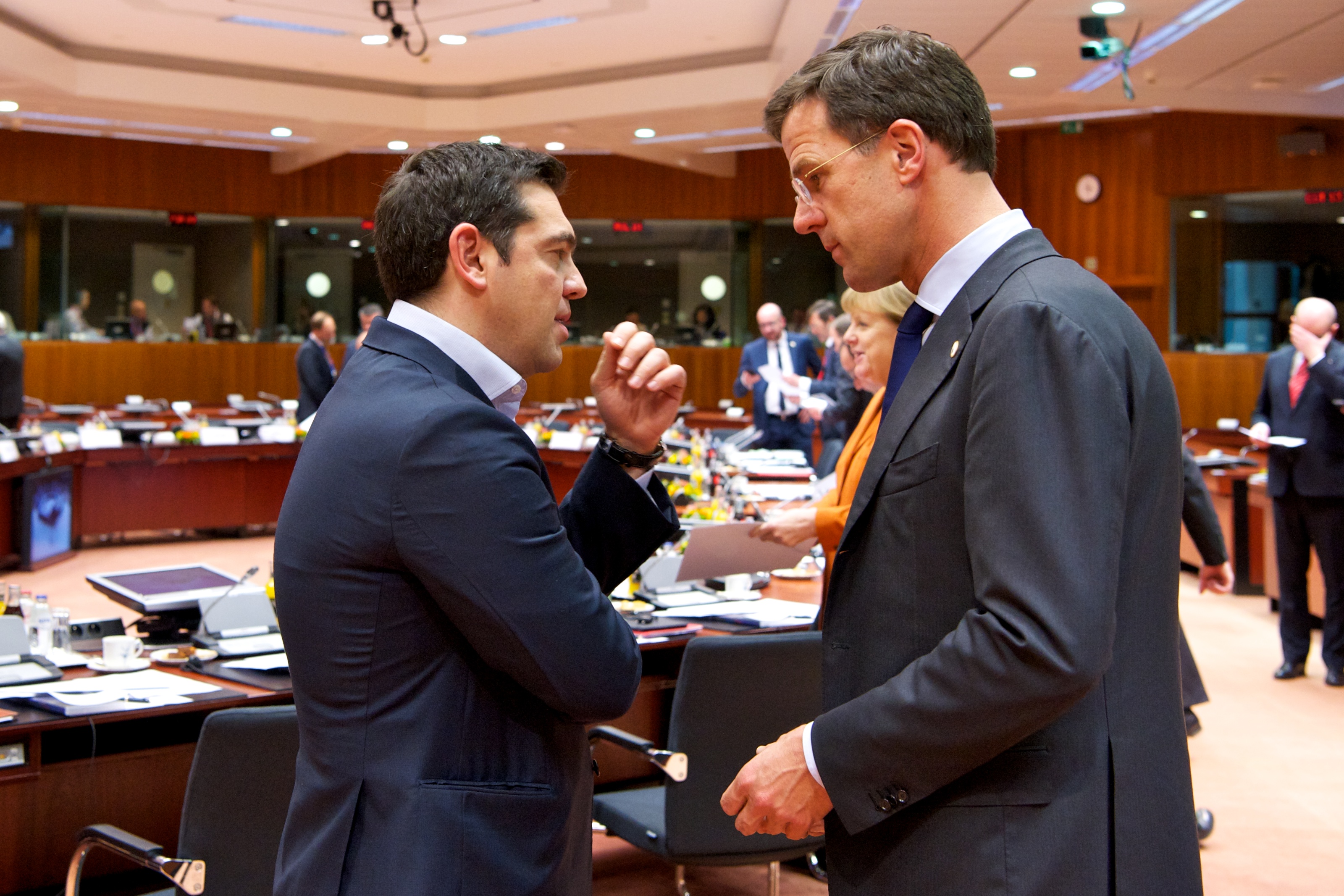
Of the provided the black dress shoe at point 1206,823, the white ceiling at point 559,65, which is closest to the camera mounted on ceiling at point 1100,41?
the white ceiling at point 559,65

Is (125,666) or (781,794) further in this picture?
(125,666)

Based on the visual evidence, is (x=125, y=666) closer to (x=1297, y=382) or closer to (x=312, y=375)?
(x=1297, y=382)

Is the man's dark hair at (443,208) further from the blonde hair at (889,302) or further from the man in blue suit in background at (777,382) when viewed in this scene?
the man in blue suit in background at (777,382)

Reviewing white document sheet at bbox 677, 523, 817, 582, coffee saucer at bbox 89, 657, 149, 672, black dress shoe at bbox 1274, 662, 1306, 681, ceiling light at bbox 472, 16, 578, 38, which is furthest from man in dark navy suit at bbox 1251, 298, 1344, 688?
ceiling light at bbox 472, 16, 578, 38

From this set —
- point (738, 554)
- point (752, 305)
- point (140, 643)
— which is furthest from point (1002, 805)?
point (752, 305)

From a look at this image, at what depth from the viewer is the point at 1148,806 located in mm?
1203

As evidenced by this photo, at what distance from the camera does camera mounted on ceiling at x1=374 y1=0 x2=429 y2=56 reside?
903cm

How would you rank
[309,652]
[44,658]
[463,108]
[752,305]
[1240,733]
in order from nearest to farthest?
[309,652] → [44,658] → [1240,733] → [463,108] → [752,305]

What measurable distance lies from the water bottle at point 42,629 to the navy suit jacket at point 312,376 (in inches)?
261

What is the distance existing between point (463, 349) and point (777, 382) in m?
7.10

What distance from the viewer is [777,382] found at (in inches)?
332

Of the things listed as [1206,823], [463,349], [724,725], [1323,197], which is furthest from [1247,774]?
[1323,197]

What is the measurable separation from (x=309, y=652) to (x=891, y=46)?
95 cm

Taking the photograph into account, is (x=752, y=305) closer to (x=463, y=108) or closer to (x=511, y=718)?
(x=463, y=108)
